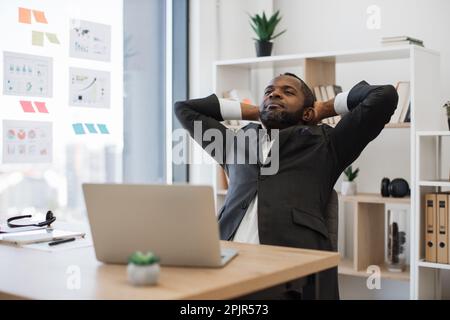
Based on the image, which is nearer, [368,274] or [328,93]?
[368,274]

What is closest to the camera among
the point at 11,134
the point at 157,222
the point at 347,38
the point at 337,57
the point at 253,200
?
the point at 157,222

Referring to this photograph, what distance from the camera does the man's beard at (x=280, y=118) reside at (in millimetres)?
2338

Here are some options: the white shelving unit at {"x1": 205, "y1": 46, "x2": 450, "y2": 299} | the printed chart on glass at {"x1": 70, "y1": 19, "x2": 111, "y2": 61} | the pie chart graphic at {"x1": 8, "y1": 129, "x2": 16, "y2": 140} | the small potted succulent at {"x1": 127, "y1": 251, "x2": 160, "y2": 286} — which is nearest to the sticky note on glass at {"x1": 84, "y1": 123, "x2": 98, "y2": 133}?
the printed chart on glass at {"x1": 70, "y1": 19, "x2": 111, "y2": 61}

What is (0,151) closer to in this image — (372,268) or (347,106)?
(347,106)

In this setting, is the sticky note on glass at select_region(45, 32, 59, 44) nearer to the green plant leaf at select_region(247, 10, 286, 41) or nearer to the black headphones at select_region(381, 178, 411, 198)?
the green plant leaf at select_region(247, 10, 286, 41)

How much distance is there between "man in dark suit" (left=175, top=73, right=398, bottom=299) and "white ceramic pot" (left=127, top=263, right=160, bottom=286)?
0.85 meters

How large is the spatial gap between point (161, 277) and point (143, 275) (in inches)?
3.8

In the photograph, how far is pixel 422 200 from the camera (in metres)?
3.27

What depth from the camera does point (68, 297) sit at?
3.90 feet

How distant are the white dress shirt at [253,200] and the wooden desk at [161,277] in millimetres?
412

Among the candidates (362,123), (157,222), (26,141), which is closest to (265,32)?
(26,141)

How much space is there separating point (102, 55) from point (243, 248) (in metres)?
2.25

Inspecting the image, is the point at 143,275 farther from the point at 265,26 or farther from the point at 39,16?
the point at 265,26
